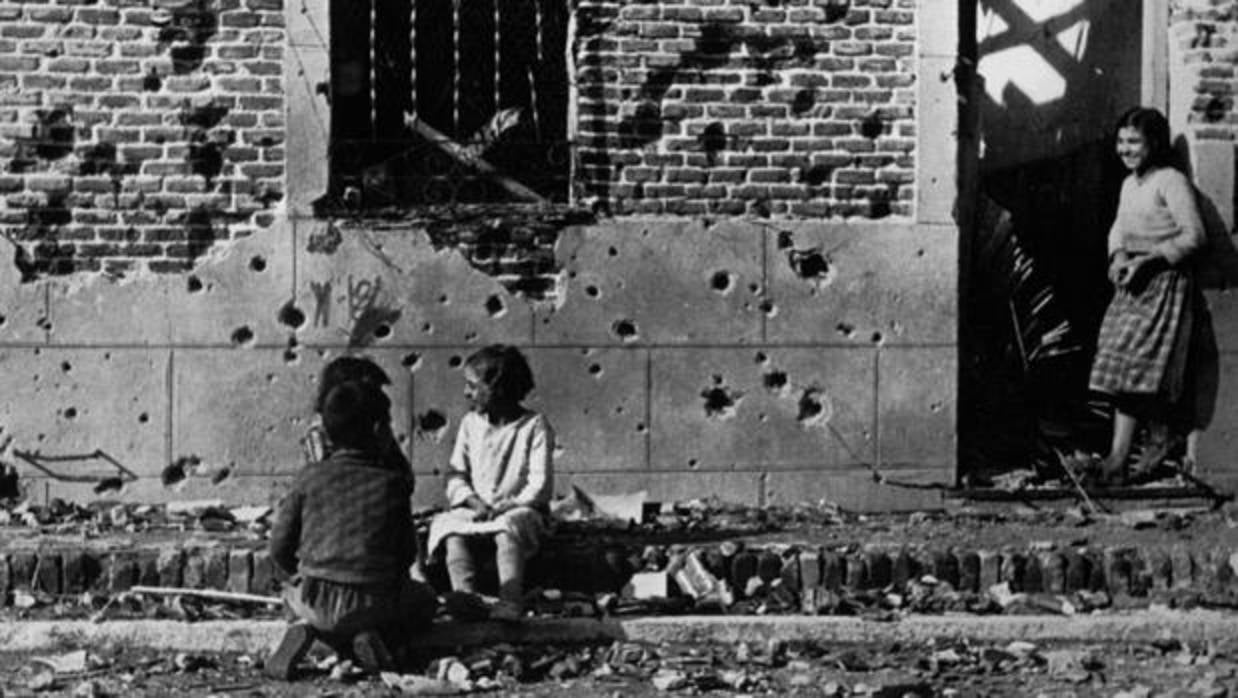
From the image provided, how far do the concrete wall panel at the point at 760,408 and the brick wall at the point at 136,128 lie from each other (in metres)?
2.33

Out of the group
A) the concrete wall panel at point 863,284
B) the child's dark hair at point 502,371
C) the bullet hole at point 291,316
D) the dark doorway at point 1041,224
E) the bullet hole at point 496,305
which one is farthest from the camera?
the dark doorway at point 1041,224

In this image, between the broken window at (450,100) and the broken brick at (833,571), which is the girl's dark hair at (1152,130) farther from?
the broken brick at (833,571)

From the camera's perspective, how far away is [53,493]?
34.3 ft

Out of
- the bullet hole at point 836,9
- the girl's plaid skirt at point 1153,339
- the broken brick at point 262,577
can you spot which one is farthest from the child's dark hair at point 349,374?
the girl's plaid skirt at point 1153,339

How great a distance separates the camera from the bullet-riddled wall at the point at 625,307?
10.4 metres

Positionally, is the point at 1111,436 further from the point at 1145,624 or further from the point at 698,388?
the point at 1145,624

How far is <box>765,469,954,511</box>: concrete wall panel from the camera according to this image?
425 inches

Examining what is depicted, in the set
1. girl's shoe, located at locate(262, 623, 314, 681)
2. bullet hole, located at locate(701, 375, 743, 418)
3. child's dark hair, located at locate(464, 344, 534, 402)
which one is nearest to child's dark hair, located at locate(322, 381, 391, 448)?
girl's shoe, located at locate(262, 623, 314, 681)

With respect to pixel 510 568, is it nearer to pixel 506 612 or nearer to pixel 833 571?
pixel 506 612

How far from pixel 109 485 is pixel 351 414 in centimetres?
302

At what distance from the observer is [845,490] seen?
425 inches

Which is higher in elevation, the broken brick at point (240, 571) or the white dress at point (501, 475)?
the white dress at point (501, 475)

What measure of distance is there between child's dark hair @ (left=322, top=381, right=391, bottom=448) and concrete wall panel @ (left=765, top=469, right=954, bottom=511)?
330cm

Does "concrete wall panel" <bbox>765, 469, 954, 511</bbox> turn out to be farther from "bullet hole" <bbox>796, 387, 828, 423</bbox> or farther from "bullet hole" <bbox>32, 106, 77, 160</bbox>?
"bullet hole" <bbox>32, 106, 77, 160</bbox>
